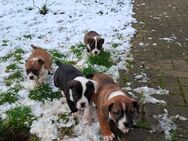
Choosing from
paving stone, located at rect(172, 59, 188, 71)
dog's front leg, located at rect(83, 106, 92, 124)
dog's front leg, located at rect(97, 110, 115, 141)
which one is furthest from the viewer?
paving stone, located at rect(172, 59, 188, 71)

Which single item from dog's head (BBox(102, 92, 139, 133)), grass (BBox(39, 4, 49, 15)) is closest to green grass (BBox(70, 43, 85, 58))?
grass (BBox(39, 4, 49, 15))

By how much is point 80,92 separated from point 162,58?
9.37 ft

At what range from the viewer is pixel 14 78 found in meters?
5.87

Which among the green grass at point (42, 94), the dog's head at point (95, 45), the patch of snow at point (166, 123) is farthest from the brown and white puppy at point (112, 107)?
the dog's head at point (95, 45)

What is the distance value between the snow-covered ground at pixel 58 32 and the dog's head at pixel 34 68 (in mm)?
344

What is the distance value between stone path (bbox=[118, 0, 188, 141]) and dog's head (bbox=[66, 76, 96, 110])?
756 mm

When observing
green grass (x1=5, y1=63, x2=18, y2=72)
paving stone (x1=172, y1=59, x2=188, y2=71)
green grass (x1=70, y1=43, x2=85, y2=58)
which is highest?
paving stone (x1=172, y1=59, x2=188, y2=71)

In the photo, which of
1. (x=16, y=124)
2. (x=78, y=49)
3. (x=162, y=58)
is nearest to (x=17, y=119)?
(x=16, y=124)

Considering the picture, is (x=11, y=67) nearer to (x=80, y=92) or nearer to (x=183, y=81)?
(x=80, y=92)

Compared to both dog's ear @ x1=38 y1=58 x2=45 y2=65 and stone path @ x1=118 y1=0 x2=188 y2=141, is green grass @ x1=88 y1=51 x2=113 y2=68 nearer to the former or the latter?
stone path @ x1=118 y1=0 x2=188 y2=141

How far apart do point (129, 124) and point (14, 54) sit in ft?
12.9

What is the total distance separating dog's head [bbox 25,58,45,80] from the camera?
5.27 m

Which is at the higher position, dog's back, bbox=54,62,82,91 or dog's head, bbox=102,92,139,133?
dog's head, bbox=102,92,139,133

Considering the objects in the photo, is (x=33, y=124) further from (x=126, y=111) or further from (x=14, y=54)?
(x=14, y=54)
